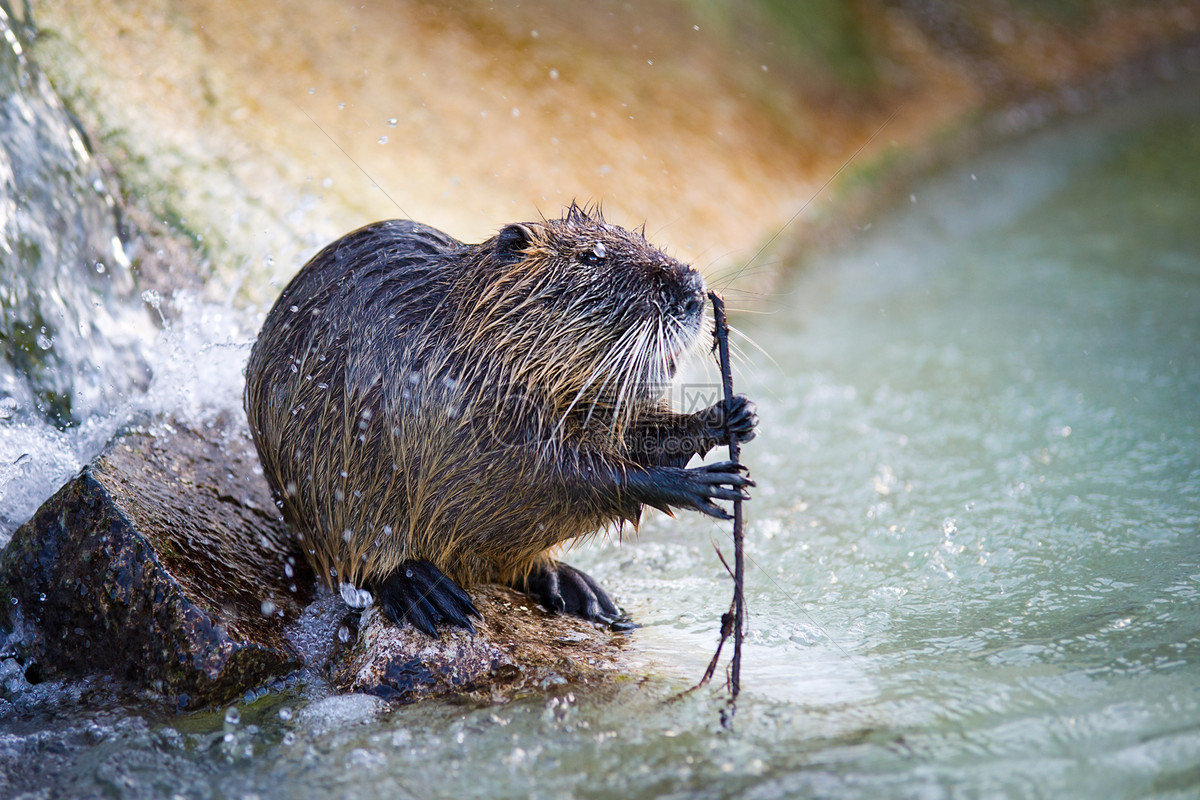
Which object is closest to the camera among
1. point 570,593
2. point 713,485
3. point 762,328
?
point 713,485

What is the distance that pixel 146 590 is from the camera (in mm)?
2420

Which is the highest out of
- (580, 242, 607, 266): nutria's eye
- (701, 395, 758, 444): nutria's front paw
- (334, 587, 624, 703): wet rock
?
(580, 242, 607, 266): nutria's eye

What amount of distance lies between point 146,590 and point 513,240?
1.19m

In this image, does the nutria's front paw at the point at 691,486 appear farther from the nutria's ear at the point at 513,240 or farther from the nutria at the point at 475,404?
the nutria's ear at the point at 513,240

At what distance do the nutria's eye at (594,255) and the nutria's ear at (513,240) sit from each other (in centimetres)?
14

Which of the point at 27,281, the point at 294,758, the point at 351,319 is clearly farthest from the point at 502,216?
the point at 294,758

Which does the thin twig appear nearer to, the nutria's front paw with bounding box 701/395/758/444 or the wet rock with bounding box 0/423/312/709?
the nutria's front paw with bounding box 701/395/758/444

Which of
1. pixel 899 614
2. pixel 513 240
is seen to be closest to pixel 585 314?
pixel 513 240

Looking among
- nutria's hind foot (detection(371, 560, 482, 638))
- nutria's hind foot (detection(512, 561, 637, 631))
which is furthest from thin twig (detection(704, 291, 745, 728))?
nutria's hind foot (detection(371, 560, 482, 638))

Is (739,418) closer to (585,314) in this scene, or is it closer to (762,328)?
(585,314)

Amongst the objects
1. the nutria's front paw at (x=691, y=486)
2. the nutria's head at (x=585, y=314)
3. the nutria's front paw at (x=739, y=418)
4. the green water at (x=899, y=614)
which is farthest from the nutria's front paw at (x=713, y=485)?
the green water at (x=899, y=614)

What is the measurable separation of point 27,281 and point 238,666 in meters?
1.83

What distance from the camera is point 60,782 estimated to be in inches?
81.0

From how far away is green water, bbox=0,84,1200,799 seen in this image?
1.94 meters
